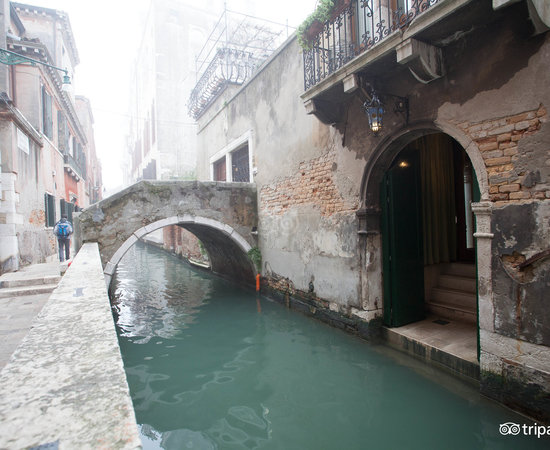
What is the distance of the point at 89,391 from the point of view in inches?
43.5

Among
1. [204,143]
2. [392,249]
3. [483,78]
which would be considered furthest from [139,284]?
[483,78]

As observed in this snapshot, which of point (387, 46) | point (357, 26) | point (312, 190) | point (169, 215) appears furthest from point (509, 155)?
point (169, 215)

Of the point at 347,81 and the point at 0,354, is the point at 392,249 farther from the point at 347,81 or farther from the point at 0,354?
the point at 0,354

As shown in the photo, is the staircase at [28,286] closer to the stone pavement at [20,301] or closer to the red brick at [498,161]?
the stone pavement at [20,301]

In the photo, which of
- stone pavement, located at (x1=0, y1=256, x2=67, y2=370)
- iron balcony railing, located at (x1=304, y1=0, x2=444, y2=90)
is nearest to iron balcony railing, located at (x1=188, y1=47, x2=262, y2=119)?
iron balcony railing, located at (x1=304, y1=0, x2=444, y2=90)

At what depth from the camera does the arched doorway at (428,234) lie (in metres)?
4.87

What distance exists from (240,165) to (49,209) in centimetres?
519

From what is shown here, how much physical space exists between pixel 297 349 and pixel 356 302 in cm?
108

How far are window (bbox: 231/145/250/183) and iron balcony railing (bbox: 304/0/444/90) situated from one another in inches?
163

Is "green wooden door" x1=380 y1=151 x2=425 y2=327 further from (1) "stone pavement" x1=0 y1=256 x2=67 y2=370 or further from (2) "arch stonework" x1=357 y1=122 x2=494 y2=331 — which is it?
(1) "stone pavement" x1=0 y1=256 x2=67 y2=370

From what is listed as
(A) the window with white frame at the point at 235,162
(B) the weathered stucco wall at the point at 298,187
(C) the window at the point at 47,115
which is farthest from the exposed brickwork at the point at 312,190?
(C) the window at the point at 47,115

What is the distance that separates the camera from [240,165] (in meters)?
9.64

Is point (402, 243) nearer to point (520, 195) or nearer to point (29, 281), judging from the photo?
point (520, 195)

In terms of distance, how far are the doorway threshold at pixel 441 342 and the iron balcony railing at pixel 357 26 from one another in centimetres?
341
